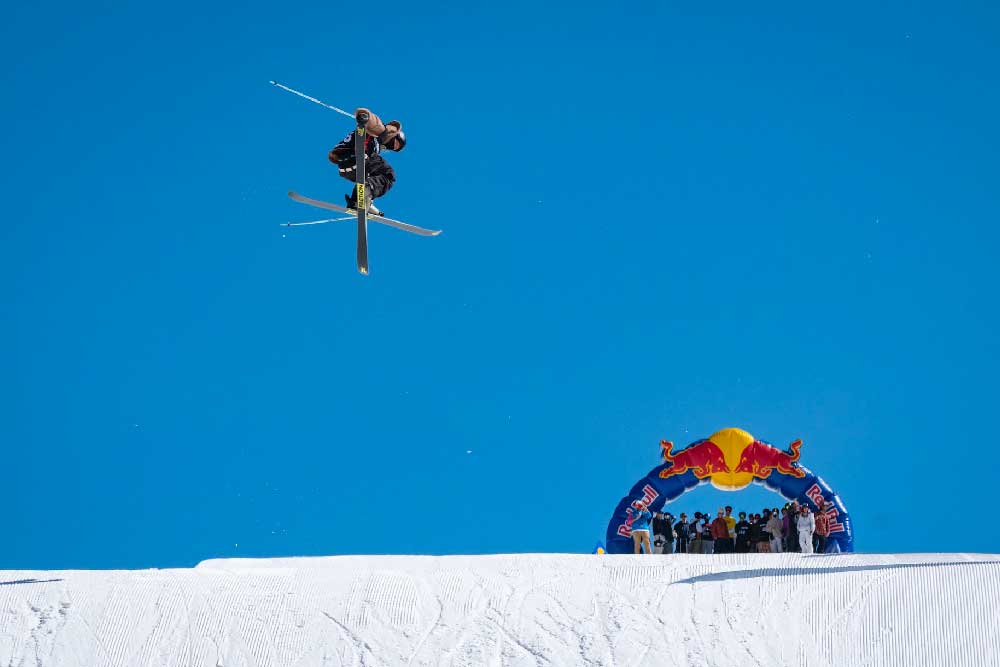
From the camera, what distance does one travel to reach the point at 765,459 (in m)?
18.5

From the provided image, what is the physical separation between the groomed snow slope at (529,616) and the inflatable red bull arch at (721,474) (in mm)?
7545

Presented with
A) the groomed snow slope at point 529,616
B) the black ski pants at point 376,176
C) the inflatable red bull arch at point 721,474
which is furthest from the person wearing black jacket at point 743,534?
the black ski pants at point 376,176

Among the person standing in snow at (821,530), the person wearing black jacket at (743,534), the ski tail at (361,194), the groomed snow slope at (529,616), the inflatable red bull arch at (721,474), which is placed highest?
the ski tail at (361,194)

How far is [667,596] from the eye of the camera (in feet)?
31.9

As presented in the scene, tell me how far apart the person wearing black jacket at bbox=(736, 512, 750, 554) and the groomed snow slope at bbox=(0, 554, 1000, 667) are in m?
4.18

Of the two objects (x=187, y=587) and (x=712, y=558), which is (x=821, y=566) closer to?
(x=712, y=558)

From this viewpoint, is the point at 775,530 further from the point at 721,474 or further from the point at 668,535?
the point at 721,474

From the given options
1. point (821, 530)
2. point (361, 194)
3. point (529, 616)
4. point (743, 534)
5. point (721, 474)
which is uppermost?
point (361, 194)

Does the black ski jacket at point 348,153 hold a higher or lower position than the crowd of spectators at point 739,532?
higher

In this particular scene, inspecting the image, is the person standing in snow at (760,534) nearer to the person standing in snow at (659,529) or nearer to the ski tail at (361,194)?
the person standing in snow at (659,529)

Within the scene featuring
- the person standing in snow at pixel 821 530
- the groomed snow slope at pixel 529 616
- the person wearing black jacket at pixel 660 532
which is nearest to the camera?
the groomed snow slope at pixel 529 616


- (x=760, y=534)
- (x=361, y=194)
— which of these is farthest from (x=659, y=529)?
(x=361, y=194)

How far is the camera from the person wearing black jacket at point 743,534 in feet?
48.4

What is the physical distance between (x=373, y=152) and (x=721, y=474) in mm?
7807
